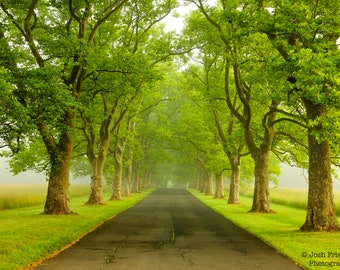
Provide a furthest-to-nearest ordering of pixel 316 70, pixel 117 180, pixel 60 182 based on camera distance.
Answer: pixel 117 180, pixel 60 182, pixel 316 70

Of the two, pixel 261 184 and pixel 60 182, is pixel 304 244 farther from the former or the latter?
pixel 60 182

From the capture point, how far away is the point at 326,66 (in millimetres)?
13984

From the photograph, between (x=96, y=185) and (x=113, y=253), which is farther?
(x=96, y=185)

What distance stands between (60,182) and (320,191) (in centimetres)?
1534

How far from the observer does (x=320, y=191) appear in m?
17.3

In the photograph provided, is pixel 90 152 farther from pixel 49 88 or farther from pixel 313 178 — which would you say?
pixel 313 178

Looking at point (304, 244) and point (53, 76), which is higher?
point (53, 76)

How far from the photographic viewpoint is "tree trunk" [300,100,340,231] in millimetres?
17109

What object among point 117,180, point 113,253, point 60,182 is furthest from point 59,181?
point 117,180

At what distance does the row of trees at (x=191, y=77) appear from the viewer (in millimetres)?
15500

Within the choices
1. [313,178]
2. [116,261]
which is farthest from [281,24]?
[116,261]

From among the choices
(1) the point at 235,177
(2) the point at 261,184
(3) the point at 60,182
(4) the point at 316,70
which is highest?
(4) the point at 316,70

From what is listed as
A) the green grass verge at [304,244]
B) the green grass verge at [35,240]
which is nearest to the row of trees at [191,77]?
the green grass verge at [304,244]

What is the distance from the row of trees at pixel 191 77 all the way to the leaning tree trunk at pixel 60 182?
63 mm
